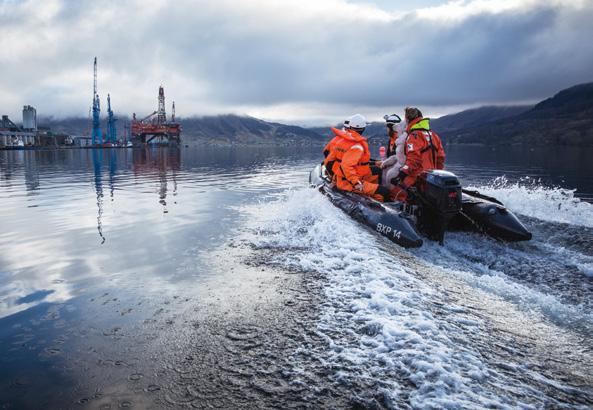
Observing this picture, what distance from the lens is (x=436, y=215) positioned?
6.85 meters

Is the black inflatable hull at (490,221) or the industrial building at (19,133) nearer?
the black inflatable hull at (490,221)

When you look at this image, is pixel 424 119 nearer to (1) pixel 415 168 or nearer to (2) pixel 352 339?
(1) pixel 415 168

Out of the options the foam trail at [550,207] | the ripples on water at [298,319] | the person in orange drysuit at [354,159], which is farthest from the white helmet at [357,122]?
the foam trail at [550,207]

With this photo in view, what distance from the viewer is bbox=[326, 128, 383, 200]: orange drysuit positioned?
835 centimetres

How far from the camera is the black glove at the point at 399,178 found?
845 cm

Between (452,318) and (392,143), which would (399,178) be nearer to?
(392,143)

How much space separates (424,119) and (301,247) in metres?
3.93

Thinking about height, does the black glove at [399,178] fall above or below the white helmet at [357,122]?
below

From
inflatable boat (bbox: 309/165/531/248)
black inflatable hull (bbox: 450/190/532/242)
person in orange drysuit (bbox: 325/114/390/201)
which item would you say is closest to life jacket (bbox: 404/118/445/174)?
inflatable boat (bbox: 309/165/531/248)

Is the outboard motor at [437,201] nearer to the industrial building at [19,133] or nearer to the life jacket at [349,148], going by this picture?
the life jacket at [349,148]

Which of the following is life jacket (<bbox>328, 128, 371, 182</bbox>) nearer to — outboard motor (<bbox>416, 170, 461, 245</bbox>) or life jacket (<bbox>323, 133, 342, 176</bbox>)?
life jacket (<bbox>323, 133, 342, 176</bbox>)

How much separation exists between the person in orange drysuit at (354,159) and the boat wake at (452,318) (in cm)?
153

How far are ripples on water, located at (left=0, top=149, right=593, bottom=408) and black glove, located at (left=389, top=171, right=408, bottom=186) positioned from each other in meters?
1.76

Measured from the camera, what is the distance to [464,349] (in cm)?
Answer: 320
